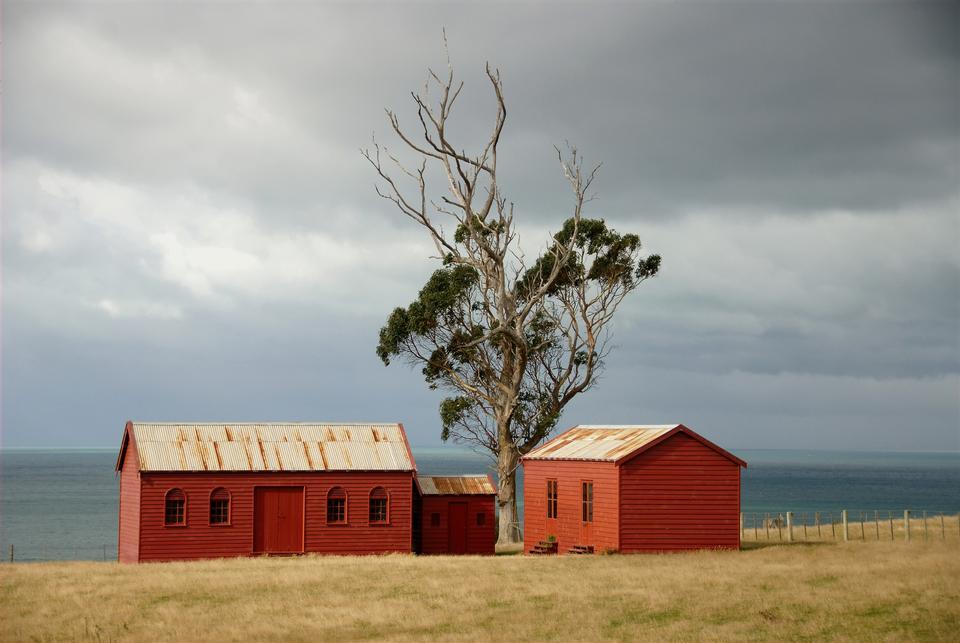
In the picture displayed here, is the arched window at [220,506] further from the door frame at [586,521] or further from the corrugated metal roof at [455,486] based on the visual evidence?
the door frame at [586,521]

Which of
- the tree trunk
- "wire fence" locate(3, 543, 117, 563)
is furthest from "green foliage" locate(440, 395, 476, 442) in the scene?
"wire fence" locate(3, 543, 117, 563)

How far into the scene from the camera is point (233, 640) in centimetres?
2516

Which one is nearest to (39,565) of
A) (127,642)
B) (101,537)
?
(127,642)

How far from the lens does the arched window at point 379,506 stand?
148 ft

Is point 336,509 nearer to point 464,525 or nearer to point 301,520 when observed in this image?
point 301,520

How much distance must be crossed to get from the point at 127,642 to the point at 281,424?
21.3 metres

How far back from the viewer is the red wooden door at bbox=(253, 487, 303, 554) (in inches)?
1718

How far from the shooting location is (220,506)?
142ft

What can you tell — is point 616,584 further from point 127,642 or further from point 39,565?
point 39,565

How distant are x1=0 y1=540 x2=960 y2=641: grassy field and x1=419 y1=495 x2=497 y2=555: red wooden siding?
8.95m

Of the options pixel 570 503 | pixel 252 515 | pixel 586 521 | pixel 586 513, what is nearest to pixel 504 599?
pixel 586 521

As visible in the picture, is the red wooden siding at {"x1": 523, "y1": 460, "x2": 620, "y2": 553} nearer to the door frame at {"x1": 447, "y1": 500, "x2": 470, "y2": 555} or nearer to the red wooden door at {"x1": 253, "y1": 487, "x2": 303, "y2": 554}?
the door frame at {"x1": 447, "y1": 500, "x2": 470, "y2": 555}

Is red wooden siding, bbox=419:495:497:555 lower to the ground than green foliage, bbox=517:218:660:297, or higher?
lower

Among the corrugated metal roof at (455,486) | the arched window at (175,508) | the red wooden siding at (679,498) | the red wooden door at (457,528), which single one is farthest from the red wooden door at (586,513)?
the arched window at (175,508)
